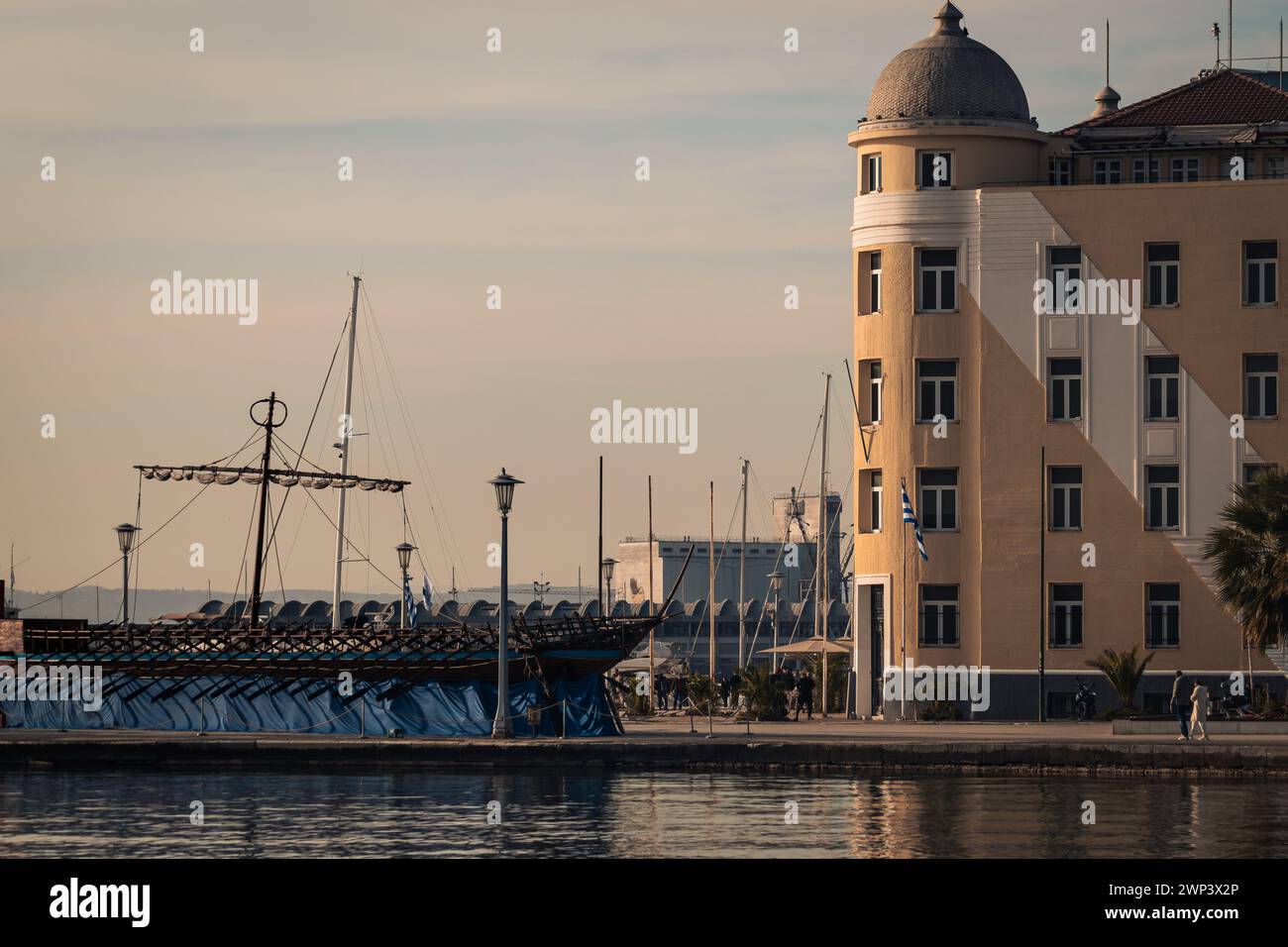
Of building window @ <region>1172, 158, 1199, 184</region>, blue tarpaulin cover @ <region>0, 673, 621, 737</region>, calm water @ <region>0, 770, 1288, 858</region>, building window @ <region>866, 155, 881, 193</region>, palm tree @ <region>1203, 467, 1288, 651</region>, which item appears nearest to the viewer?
calm water @ <region>0, 770, 1288, 858</region>

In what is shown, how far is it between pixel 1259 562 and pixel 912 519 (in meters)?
11.1

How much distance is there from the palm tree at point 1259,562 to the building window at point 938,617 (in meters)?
9.55

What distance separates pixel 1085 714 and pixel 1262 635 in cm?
843


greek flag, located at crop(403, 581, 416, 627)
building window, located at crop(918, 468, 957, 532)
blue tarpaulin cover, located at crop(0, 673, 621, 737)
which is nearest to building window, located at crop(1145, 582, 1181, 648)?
building window, located at crop(918, 468, 957, 532)

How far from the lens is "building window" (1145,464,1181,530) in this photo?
2336 inches

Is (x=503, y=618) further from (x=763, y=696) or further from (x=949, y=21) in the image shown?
(x=949, y=21)

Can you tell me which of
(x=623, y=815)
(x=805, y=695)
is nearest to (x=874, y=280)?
(x=805, y=695)

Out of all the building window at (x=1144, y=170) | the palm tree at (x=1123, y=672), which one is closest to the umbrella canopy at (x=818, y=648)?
the palm tree at (x=1123, y=672)

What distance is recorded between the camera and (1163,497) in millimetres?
59469

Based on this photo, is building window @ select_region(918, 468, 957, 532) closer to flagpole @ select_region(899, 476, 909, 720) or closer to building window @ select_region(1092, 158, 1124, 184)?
flagpole @ select_region(899, 476, 909, 720)

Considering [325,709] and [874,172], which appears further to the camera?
[874,172]

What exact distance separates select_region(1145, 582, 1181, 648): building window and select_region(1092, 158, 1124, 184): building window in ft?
42.1

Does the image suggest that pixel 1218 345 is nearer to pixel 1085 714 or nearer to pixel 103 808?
pixel 1085 714
